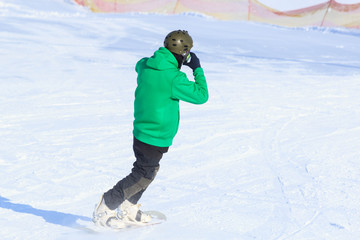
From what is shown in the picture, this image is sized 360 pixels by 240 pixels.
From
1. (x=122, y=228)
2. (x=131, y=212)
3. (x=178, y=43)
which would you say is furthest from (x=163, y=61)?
(x=122, y=228)

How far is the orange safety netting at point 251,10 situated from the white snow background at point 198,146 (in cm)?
871

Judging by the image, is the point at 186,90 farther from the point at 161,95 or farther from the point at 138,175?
the point at 138,175

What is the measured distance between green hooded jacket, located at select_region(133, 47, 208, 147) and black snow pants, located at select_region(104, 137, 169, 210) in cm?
6

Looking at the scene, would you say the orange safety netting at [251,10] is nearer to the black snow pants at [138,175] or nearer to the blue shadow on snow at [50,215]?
the blue shadow on snow at [50,215]

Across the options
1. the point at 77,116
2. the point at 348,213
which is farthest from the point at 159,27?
the point at 348,213

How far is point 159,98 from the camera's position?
301cm

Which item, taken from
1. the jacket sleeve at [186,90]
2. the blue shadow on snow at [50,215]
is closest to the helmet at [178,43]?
the jacket sleeve at [186,90]

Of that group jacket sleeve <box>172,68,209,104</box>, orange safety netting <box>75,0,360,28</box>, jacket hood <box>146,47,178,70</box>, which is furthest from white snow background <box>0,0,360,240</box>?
orange safety netting <box>75,0,360,28</box>

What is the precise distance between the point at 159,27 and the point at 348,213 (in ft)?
43.7

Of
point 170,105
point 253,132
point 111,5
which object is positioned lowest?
point 111,5

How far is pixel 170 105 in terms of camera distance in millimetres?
3043

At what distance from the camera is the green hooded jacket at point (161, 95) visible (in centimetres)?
298

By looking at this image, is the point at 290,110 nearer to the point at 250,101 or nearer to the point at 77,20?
the point at 250,101

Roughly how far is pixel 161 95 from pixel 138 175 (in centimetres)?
49
